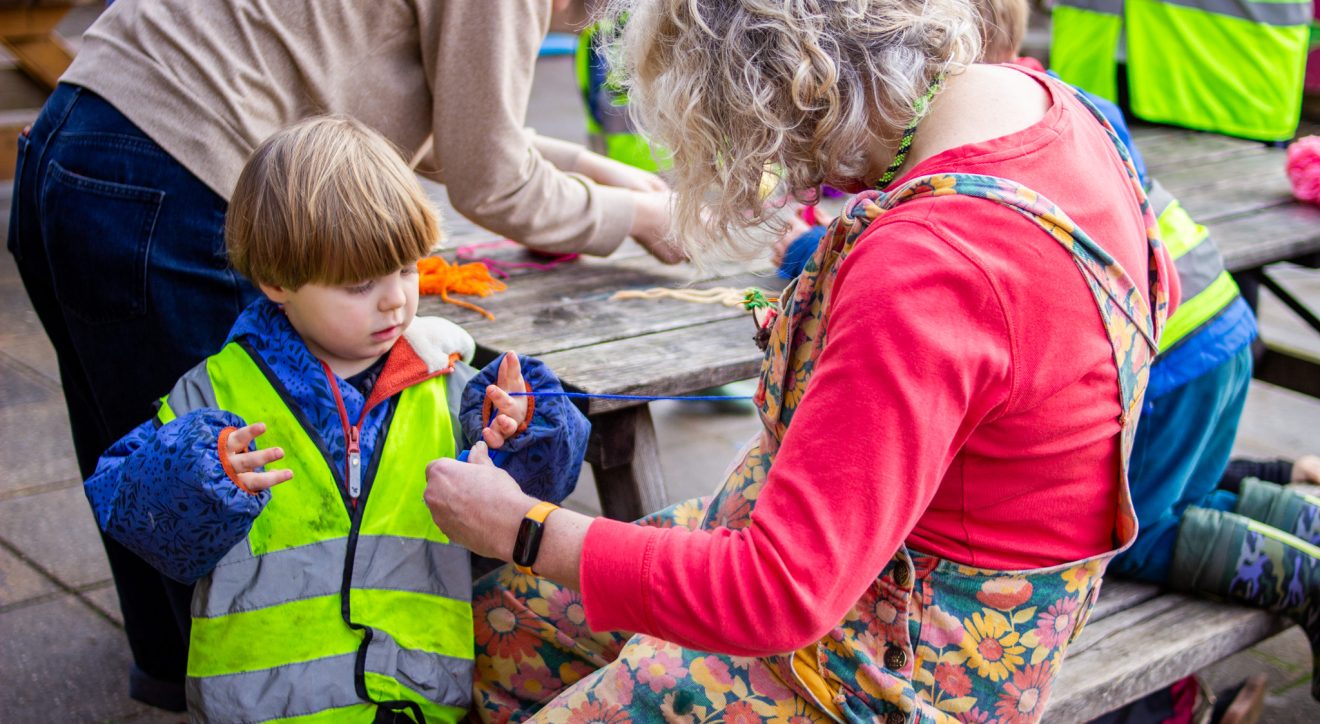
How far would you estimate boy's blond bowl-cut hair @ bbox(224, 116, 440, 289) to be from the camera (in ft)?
5.68

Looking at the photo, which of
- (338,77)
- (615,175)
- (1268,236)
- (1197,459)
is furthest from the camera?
(1268,236)

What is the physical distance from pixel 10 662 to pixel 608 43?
6.27 ft

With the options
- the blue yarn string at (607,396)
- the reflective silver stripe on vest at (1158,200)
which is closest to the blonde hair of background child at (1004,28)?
the reflective silver stripe on vest at (1158,200)

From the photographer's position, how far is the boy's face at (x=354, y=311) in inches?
69.8

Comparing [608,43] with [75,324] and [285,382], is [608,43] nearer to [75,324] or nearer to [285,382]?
[285,382]

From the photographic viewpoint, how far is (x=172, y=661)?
8.05ft

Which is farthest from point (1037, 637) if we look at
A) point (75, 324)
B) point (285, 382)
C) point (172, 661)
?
point (172, 661)

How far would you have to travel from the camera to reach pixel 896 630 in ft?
4.98

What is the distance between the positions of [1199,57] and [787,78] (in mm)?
2984

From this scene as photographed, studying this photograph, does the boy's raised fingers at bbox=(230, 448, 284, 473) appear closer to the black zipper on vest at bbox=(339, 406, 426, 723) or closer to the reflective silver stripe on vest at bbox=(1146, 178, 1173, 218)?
the black zipper on vest at bbox=(339, 406, 426, 723)

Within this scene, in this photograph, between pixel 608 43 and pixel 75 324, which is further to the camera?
pixel 75 324

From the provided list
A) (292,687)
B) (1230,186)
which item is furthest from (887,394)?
(1230,186)

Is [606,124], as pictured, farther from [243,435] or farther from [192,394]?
[243,435]

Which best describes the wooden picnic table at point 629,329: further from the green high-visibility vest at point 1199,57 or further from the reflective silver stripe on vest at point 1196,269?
the green high-visibility vest at point 1199,57
